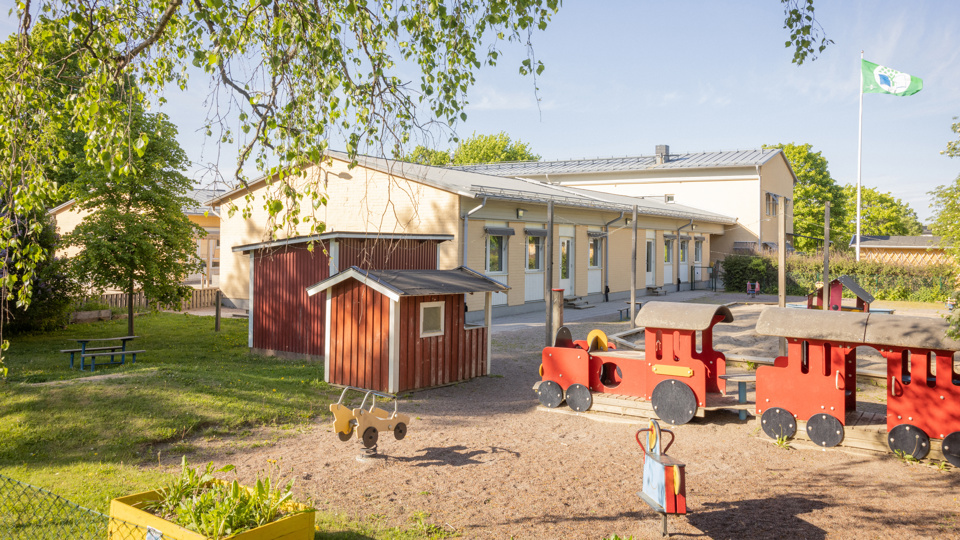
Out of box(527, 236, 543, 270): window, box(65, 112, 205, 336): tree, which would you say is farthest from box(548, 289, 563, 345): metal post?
box(65, 112, 205, 336): tree

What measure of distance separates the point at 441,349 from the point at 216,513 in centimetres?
729

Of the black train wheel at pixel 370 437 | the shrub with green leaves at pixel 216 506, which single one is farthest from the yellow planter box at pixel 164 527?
the black train wheel at pixel 370 437

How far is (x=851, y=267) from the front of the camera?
103ft

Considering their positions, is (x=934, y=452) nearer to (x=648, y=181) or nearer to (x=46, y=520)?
(x=46, y=520)

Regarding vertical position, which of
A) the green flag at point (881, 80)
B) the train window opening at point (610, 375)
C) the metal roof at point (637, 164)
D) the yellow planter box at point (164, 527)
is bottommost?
the yellow planter box at point (164, 527)

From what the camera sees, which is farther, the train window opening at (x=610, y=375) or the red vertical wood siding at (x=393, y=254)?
the red vertical wood siding at (x=393, y=254)

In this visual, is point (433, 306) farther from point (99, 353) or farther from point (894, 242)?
point (894, 242)

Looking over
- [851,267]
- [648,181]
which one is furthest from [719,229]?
[851,267]

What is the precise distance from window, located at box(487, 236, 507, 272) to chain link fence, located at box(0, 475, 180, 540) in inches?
603

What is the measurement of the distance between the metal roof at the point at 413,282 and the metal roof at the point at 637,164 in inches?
995

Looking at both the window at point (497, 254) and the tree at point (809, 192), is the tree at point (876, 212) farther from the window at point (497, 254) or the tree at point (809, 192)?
the window at point (497, 254)

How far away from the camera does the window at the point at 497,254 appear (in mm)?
20703

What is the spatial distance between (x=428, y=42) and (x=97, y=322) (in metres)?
19.9

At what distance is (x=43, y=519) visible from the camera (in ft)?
18.8
